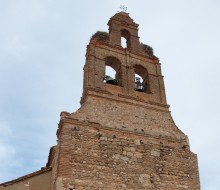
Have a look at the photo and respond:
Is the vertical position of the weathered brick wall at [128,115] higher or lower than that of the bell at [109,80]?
lower

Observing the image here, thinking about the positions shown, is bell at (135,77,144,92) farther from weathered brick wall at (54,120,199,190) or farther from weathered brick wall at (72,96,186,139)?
weathered brick wall at (54,120,199,190)

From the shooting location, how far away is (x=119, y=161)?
8531 mm

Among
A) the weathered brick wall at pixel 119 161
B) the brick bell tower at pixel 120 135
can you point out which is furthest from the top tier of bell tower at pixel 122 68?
the weathered brick wall at pixel 119 161

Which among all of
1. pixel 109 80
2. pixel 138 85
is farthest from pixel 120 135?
pixel 138 85

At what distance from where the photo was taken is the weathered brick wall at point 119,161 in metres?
7.97

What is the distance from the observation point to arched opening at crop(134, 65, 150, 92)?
11.1 metres

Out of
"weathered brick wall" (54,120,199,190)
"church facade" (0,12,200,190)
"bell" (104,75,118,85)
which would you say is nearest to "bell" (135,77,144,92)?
"church facade" (0,12,200,190)

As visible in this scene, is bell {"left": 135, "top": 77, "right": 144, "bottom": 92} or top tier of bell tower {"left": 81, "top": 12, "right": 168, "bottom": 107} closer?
Answer: top tier of bell tower {"left": 81, "top": 12, "right": 168, "bottom": 107}

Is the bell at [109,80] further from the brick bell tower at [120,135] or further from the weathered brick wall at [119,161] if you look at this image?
the weathered brick wall at [119,161]

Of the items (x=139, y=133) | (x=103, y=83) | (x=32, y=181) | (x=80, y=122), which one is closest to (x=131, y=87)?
(x=103, y=83)

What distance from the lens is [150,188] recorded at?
838cm

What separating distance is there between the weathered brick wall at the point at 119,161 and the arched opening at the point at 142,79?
2.24 m

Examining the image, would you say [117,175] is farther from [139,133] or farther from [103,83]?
[103,83]

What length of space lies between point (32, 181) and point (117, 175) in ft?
6.84
